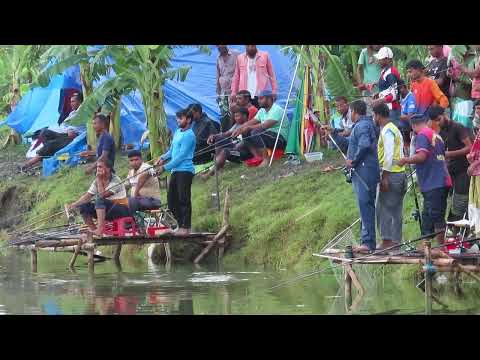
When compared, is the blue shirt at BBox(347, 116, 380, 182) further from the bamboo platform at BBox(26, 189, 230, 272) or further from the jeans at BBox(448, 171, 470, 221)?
the bamboo platform at BBox(26, 189, 230, 272)

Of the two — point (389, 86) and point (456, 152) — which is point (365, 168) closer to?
point (456, 152)

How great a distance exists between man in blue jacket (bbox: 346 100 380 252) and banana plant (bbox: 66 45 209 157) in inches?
239

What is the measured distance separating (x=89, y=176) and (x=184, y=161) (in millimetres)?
3905

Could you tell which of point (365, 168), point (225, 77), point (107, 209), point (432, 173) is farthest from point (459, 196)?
point (225, 77)

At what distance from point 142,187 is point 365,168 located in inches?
158

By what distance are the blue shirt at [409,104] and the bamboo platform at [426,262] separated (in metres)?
2.66

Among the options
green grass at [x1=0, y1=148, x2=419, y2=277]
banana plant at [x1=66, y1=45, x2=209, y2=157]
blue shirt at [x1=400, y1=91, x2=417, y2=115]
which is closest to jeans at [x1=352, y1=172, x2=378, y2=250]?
green grass at [x1=0, y1=148, x2=419, y2=277]

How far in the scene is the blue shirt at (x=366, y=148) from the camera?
1351 cm

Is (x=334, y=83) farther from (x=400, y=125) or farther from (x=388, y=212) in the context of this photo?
(x=388, y=212)

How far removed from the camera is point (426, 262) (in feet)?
38.7

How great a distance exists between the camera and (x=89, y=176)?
20594mm

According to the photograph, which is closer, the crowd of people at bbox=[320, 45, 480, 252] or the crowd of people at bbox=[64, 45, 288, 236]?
the crowd of people at bbox=[320, 45, 480, 252]

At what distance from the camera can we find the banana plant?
1923cm
